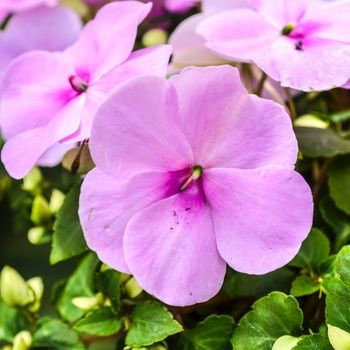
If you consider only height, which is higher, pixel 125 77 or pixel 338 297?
pixel 125 77

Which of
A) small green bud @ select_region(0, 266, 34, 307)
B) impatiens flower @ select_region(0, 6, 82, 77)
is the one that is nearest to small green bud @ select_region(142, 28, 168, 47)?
impatiens flower @ select_region(0, 6, 82, 77)

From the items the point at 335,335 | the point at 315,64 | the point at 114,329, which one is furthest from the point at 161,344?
the point at 315,64

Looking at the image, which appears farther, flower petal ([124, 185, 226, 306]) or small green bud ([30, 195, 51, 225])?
small green bud ([30, 195, 51, 225])

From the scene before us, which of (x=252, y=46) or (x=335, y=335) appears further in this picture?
(x=252, y=46)

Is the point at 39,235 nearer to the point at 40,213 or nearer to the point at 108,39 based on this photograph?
the point at 40,213

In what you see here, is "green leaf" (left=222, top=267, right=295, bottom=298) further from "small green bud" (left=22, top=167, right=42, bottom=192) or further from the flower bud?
"small green bud" (left=22, top=167, right=42, bottom=192)

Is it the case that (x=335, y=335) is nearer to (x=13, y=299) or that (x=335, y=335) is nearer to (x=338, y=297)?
(x=338, y=297)

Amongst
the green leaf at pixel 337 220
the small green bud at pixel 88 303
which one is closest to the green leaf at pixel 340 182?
the green leaf at pixel 337 220
